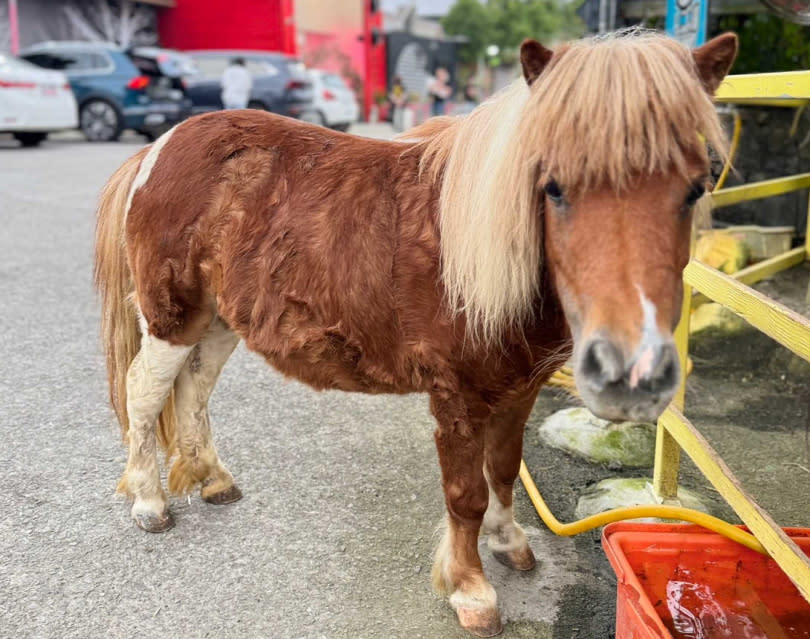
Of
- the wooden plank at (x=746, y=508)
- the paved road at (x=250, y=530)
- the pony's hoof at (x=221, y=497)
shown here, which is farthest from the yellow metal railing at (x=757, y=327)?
the pony's hoof at (x=221, y=497)

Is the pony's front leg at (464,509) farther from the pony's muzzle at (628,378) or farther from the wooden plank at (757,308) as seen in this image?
the wooden plank at (757,308)

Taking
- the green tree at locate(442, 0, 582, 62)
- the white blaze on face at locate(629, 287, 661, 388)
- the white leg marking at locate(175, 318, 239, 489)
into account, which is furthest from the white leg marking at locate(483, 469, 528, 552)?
the green tree at locate(442, 0, 582, 62)

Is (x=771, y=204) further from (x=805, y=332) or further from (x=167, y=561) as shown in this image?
(x=167, y=561)

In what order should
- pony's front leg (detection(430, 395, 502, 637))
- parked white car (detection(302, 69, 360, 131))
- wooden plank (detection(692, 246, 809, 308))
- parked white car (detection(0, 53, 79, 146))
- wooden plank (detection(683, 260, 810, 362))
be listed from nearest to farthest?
→ 1. wooden plank (detection(683, 260, 810, 362))
2. pony's front leg (detection(430, 395, 502, 637))
3. wooden plank (detection(692, 246, 809, 308))
4. parked white car (detection(0, 53, 79, 146))
5. parked white car (detection(302, 69, 360, 131))

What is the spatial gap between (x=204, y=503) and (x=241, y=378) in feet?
4.52

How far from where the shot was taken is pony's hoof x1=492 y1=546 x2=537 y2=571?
2559 millimetres

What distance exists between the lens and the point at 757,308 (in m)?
2.00

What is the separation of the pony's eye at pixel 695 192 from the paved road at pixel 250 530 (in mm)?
1420

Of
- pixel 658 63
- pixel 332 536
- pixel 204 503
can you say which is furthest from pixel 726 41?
pixel 204 503

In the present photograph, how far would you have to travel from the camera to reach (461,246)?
1.94m

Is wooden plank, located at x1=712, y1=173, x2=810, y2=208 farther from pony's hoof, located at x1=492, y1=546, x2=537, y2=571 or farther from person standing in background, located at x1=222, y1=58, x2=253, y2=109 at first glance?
person standing in background, located at x1=222, y1=58, x2=253, y2=109

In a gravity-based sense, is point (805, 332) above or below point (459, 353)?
above

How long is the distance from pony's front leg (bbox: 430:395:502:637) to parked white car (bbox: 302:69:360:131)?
14.1m

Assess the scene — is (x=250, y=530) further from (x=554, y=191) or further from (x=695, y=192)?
(x=695, y=192)
